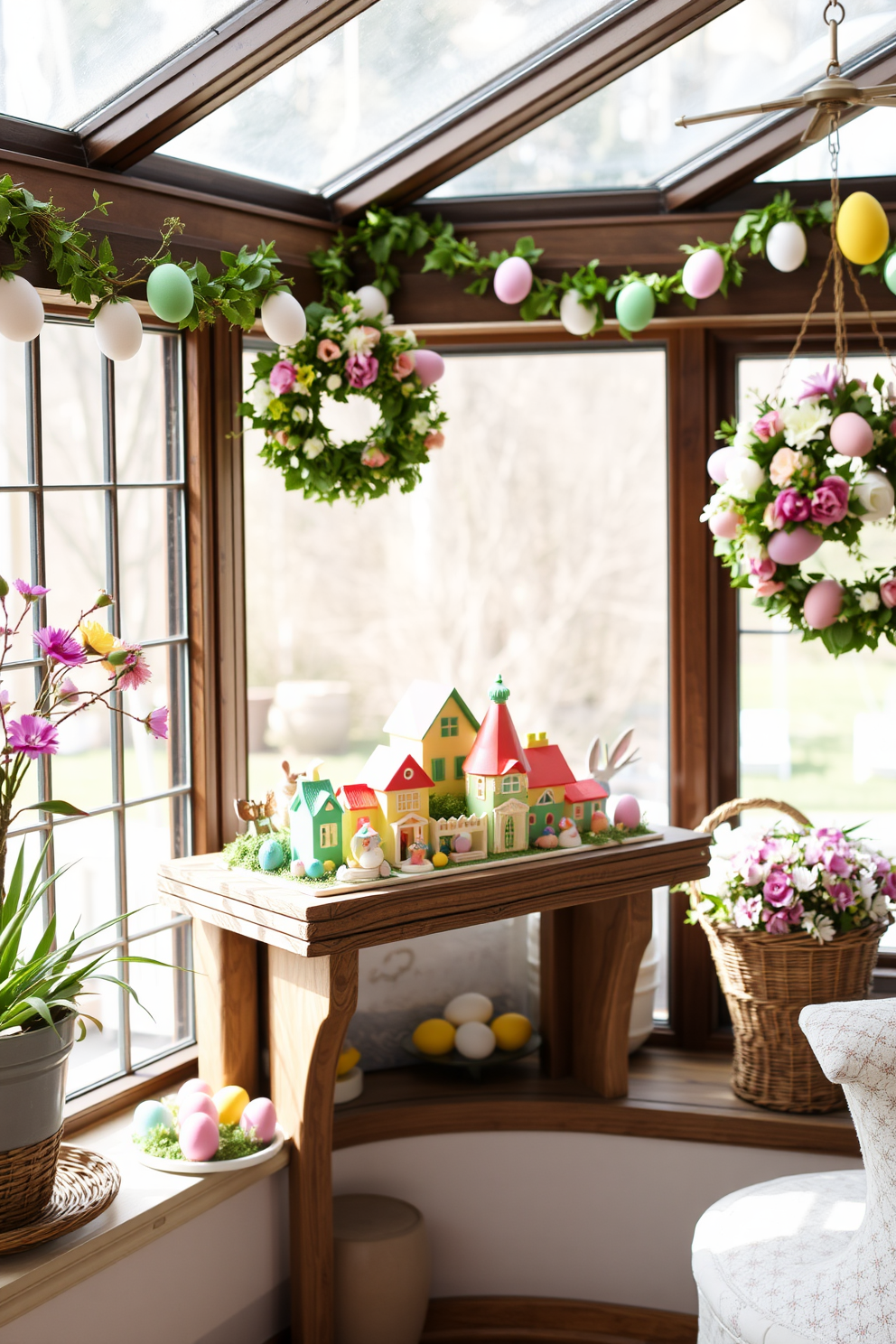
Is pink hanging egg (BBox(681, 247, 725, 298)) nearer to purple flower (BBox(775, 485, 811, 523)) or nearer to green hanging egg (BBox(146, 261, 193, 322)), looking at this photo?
purple flower (BBox(775, 485, 811, 523))

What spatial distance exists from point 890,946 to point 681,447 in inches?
54.3

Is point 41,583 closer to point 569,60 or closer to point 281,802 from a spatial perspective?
point 281,802

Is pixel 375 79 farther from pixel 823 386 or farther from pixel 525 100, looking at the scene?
pixel 823 386

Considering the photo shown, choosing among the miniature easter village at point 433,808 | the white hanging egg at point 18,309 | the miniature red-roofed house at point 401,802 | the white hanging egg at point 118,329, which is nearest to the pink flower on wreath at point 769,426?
the miniature easter village at point 433,808

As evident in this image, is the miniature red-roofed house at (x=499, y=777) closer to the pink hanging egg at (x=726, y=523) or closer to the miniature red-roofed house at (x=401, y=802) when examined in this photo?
the miniature red-roofed house at (x=401, y=802)

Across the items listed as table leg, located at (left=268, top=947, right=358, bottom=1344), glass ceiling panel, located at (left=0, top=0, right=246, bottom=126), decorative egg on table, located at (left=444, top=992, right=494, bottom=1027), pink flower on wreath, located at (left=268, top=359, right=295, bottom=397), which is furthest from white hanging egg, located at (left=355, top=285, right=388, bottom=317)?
decorative egg on table, located at (left=444, top=992, right=494, bottom=1027)

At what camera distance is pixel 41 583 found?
2.41 m

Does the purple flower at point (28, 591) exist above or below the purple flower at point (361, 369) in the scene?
below

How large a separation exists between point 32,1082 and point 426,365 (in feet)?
5.43

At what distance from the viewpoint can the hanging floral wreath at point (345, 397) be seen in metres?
2.62

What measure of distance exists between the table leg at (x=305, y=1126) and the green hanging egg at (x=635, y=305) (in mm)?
1546

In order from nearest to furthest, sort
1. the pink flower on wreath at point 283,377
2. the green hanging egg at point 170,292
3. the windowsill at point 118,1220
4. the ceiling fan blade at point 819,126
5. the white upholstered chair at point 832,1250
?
the white upholstered chair at point 832,1250 → the ceiling fan blade at point 819,126 → the windowsill at point 118,1220 → the green hanging egg at point 170,292 → the pink flower on wreath at point 283,377

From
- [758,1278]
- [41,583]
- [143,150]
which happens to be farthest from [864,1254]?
[143,150]

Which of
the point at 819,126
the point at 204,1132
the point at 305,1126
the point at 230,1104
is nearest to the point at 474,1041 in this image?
the point at 305,1126
